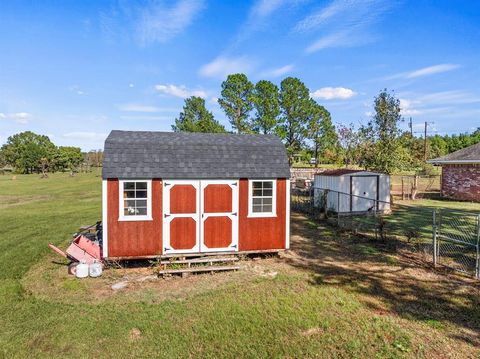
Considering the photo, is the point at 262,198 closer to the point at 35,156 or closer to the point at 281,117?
the point at 281,117

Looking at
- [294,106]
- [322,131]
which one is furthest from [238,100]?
[322,131]

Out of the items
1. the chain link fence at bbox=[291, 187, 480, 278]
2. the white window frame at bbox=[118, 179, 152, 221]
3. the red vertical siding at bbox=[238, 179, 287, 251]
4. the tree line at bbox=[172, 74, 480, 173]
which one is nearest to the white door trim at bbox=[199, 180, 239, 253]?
the red vertical siding at bbox=[238, 179, 287, 251]

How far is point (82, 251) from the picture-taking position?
9.88 meters

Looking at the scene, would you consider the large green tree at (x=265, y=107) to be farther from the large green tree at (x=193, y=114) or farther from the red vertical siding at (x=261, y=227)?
the red vertical siding at (x=261, y=227)

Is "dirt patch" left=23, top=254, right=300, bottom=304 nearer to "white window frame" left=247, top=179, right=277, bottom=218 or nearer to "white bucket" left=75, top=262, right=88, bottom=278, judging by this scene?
"white bucket" left=75, top=262, right=88, bottom=278

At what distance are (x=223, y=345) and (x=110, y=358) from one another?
1.97 meters

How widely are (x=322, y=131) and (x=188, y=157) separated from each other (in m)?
52.6

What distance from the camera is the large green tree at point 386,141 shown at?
77.0 feet

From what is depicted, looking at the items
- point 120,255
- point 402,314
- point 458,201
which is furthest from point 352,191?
point 120,255

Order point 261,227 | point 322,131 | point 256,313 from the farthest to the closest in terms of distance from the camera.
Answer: point 322,131 → point 261,227 → point 256,313

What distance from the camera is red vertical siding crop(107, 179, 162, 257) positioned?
9.72m

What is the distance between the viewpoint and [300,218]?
59.5 feet

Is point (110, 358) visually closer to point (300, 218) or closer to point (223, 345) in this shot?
point (223, 345)

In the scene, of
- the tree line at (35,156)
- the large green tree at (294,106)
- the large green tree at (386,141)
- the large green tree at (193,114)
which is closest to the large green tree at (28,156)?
the tree line at (35,156)
